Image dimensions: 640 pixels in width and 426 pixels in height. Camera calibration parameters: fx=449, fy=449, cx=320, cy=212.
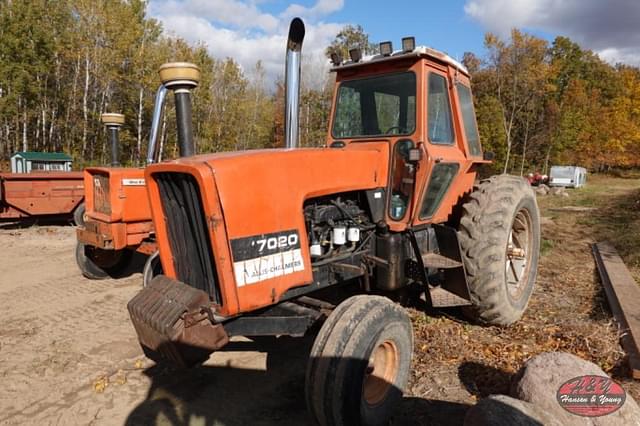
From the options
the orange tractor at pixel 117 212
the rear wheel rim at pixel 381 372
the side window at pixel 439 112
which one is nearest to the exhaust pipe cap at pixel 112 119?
the orange tractor at pixel 117 212

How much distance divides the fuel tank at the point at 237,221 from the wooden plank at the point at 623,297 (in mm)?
2697

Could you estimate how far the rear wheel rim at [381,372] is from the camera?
9.35ft

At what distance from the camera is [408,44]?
11.7 ft

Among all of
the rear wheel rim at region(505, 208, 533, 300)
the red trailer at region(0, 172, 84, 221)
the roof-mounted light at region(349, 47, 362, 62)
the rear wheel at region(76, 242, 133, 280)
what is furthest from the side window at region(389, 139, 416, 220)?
the red trailer at region(0, 172, 84, 221)

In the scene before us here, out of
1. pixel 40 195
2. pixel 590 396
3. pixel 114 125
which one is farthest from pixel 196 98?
pixel 590 396

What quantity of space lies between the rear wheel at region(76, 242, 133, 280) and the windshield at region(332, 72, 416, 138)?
3.79 metres

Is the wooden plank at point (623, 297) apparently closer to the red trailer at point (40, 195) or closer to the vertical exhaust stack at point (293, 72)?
the vertical exhaust stack at point (293, 72)

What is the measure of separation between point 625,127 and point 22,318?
4105 centimetres

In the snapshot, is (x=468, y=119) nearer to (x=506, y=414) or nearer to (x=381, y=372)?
(x=381, y=372)

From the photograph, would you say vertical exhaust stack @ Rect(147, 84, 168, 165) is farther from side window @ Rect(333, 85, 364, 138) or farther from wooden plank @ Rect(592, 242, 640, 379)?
wooden plank @ Rect(592, 242, 640, 379)

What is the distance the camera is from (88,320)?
470 cm

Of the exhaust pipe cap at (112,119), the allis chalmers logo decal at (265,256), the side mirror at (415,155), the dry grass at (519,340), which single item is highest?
the exhaust pipe cap at (112,119)

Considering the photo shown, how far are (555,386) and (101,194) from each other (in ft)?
16.7

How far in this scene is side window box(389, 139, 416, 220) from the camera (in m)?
3.68
